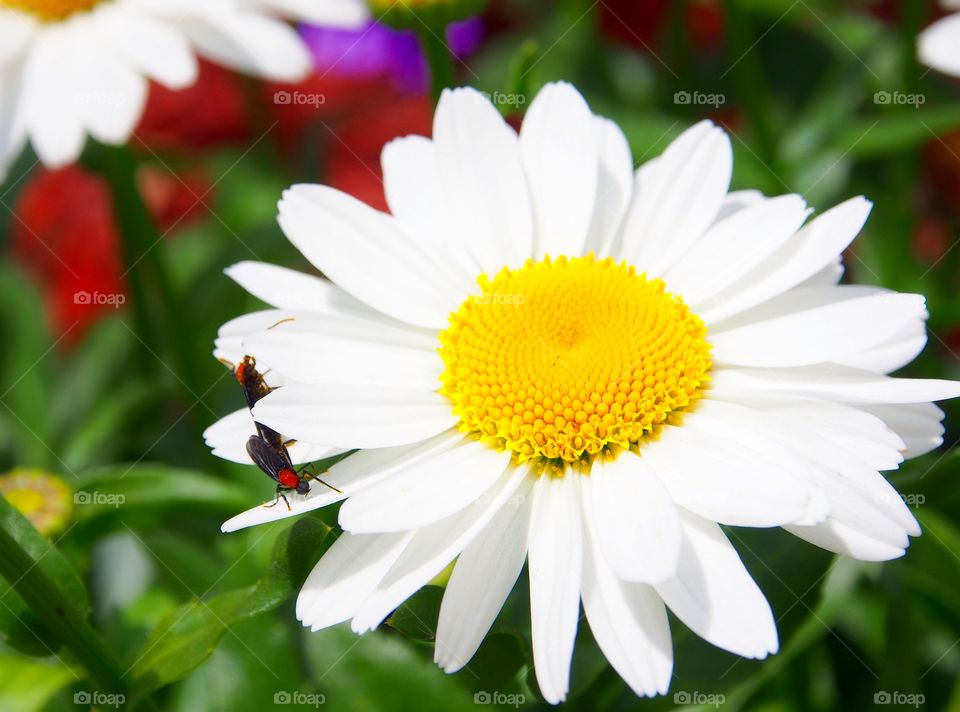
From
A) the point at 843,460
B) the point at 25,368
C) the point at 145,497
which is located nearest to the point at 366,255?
the point at 145,497

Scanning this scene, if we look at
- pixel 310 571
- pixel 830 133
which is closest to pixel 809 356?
pixel 310 571

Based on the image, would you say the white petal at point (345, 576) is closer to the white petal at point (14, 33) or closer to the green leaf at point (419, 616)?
the green leaf at point (419, 616)

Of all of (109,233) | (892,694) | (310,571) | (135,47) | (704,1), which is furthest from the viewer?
(704,1)

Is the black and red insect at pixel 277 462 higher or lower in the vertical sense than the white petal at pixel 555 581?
lower

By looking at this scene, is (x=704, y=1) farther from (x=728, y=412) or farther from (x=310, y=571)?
(x=310, y=571)

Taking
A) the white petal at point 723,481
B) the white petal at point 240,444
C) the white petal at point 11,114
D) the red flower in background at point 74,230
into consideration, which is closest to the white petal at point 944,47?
the white petal at point 723,481

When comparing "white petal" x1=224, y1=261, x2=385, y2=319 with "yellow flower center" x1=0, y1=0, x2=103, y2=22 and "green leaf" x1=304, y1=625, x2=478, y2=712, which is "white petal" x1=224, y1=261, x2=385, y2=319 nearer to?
"green leaf" x1=304, y1=625, x2=478, y2=712

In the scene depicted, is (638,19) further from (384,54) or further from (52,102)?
(52,102)

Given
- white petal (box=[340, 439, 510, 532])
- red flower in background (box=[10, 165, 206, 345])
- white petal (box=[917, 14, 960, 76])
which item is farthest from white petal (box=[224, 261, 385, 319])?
red flower in background (box=[10, 165, 206, 345])
